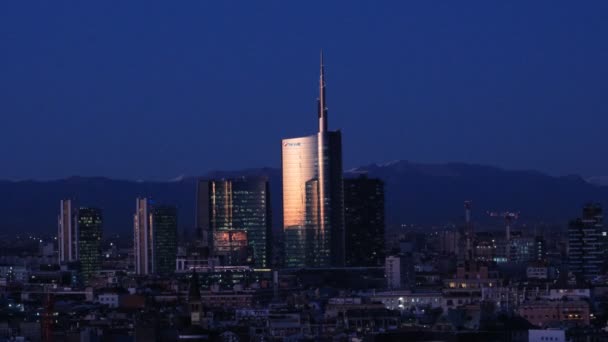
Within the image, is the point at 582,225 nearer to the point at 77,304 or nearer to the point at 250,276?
the point at 250,276

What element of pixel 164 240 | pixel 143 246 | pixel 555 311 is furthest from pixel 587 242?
pixel 555 311

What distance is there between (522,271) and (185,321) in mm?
80787

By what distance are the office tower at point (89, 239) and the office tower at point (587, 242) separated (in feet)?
136

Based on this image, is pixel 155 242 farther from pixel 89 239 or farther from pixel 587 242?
pixel 587 242

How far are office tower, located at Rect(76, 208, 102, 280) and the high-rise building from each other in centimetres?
340

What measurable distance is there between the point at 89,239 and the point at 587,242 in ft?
152

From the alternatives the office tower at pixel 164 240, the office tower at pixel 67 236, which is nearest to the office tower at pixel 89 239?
the office tower at pixel 67 236

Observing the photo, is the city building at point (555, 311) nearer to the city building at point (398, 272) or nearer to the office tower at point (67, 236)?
the city building at point (398, 272)

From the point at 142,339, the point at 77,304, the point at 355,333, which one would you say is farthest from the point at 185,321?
the point at 77,304

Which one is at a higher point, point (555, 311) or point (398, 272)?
point (398, 272)

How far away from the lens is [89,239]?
196 metres

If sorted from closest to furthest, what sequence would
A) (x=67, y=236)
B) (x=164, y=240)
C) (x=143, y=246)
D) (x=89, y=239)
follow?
(x=143, y=246) < (x=164, y=240) < (x=67, y=236) < (x=89, y=239)

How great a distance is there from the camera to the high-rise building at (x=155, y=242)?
192 meters

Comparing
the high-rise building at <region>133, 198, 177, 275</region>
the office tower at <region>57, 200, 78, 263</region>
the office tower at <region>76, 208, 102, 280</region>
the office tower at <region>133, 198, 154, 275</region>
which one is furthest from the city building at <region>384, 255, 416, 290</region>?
the office tower at <region>57, 200, 78, 263</region>
